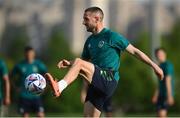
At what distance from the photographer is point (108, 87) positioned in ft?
40.7

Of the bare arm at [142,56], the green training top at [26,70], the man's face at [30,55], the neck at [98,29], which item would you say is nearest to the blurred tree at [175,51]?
the green training top at [26,70]

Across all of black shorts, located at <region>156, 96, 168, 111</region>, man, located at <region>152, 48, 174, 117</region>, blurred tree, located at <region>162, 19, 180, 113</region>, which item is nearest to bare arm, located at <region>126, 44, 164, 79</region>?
man, located at <region>152, 48, 174, 117</region>

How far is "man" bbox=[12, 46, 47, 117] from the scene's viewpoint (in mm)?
18984

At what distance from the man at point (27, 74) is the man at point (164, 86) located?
284cm

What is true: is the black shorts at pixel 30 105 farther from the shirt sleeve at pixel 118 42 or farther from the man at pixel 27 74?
the shirt sleeve at pixel 118 42

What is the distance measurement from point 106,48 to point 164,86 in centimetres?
704

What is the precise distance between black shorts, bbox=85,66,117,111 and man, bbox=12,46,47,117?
638 centimetres

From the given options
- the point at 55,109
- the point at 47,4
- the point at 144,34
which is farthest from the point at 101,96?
the point at 47,4

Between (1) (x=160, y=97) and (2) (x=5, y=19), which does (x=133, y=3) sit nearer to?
(2) (x=5, y=19)

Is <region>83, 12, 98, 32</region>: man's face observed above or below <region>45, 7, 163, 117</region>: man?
above

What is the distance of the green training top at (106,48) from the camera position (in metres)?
12.6

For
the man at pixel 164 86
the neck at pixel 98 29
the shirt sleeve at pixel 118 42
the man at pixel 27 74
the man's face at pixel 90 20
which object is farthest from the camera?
the man at pixel 27 74

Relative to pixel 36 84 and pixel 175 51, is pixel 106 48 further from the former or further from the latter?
pixel 175 51

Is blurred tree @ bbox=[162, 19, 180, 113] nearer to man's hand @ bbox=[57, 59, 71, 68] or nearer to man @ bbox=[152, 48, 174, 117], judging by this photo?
man @ bbox=[152, 48, 174, 117]
